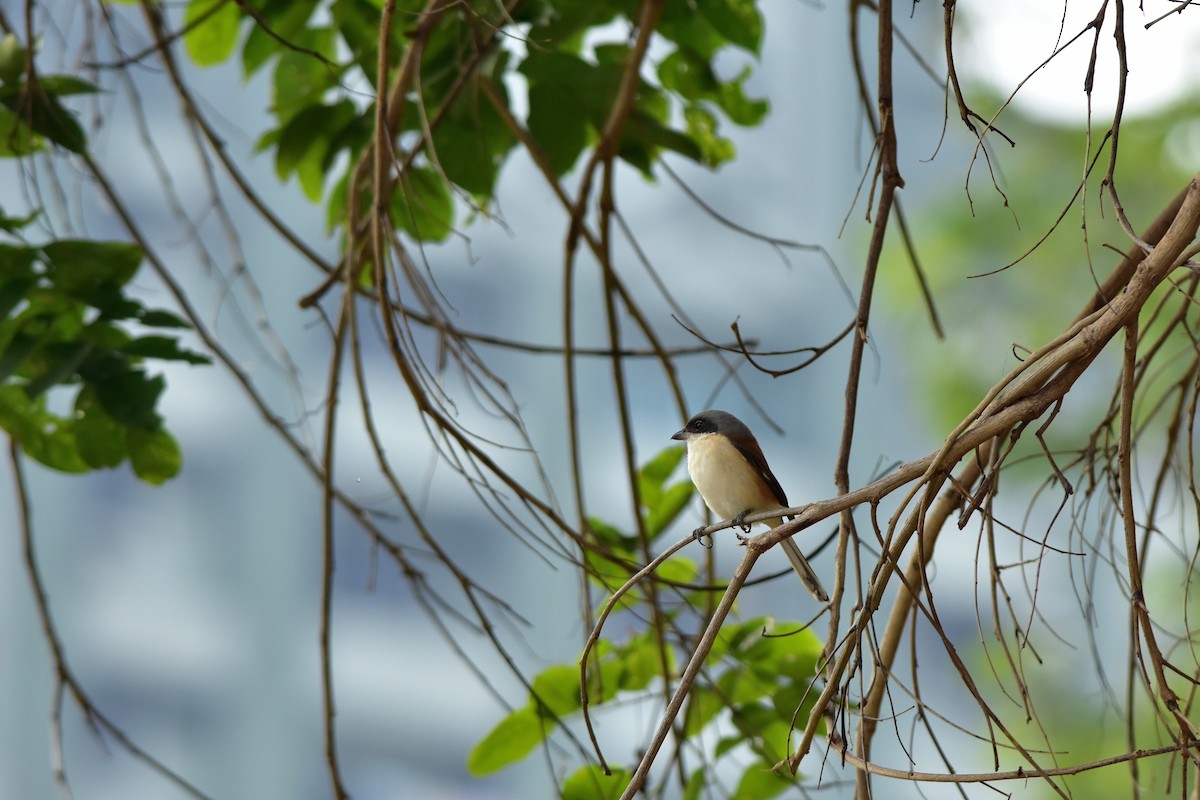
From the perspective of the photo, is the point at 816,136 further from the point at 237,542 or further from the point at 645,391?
the point at 237,542

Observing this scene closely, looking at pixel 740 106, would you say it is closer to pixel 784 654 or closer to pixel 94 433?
pixel 784 654

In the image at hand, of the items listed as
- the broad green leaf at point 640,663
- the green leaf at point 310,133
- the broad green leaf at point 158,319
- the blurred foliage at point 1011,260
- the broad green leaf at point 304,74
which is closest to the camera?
the broad green leaf at point 158,319

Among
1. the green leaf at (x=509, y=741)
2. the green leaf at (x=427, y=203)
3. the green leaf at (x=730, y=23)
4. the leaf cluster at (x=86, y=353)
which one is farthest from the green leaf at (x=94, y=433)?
the green leaf at (x=730, y=23)

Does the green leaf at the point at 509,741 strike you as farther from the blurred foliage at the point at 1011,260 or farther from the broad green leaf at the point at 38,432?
the blurred foliage at the point at 1011,260

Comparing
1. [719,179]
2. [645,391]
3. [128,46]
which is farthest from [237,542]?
[719,179]

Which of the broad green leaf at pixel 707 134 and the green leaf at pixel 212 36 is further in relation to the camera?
the broad green leaf at pixel 707 134

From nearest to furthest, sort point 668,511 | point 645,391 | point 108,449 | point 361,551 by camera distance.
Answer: point 108,449 → point 668,511 → point 361,551 → point 645,391

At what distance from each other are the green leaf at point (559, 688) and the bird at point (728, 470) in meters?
0.47

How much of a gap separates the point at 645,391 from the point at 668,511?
12.5 meters

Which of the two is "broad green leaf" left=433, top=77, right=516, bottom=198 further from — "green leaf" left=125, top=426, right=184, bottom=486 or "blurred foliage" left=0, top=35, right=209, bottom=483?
"green leaf" left=125, top=426, right=184, bottom=486

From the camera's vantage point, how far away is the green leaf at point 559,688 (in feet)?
7.11

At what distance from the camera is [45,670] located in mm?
12609

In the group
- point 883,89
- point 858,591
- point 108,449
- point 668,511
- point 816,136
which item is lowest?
point 858,591

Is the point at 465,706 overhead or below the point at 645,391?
below
